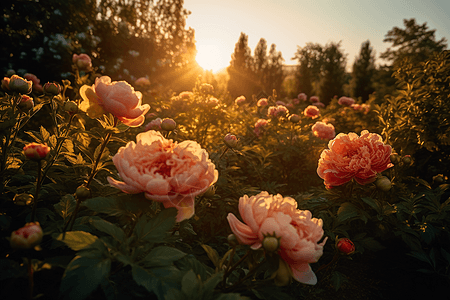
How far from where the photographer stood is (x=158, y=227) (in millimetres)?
640

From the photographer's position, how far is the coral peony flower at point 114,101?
2.82ft

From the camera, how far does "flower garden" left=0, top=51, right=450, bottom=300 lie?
1.98 feet

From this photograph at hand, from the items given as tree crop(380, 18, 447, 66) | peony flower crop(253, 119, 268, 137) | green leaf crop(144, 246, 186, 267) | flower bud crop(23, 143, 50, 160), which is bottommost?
peony flower crop(253, 119, 268, 137)

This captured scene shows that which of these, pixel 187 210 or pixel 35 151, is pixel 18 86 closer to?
pixel 35 151

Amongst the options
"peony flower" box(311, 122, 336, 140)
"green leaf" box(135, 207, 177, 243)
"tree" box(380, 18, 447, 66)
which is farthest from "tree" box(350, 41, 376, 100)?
"green leaf" box(135, 207, 177, 243)

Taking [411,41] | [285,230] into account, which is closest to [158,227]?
[285,230]

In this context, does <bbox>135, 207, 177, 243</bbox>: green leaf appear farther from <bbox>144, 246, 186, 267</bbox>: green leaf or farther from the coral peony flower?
the coral peony flower

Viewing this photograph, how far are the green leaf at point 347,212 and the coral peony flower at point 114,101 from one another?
0.97 meters

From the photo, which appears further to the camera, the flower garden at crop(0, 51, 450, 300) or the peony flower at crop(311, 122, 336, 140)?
the peony flower at crop(311, 122, 336, 140)

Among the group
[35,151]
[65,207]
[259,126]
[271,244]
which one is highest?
[35,151]

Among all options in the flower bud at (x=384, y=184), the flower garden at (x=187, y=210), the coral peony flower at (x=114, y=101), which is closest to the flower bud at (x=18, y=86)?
the flower garden at (x=187, y=210)

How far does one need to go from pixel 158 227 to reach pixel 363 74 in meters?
22.0

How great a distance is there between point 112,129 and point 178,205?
0.43 meters

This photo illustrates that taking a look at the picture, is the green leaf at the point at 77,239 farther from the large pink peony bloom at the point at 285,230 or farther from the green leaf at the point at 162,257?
the large pink peony bloom at the point at 285,230
